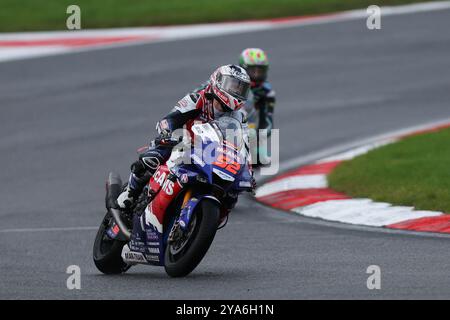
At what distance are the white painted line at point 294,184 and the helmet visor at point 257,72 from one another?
1.19 m

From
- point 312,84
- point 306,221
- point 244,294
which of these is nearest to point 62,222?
point 306,221

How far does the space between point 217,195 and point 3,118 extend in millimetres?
10296

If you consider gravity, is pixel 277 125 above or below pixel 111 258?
above

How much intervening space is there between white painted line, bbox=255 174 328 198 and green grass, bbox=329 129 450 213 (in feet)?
0.49

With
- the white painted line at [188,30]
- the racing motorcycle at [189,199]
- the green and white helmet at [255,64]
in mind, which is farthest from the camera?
the white painted line at [188,30]

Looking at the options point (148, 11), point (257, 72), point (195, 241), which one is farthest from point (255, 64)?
point (148, 11)

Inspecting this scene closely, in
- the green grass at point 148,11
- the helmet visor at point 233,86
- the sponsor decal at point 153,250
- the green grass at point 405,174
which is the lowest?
the sponsor decal at point 153,250

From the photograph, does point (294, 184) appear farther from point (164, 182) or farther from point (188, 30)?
point (188, 30)

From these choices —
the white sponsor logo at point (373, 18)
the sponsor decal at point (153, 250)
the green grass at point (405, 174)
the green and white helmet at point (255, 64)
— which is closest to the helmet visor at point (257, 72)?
the green and white helmet at point (255, 64)

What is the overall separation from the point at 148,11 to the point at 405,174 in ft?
45.7

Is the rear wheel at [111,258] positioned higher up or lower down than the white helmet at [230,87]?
lower down

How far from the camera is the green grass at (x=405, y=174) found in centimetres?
1162

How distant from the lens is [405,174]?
12867mm

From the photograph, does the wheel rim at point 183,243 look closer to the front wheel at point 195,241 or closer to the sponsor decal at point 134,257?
the front wheel at point 195,241
